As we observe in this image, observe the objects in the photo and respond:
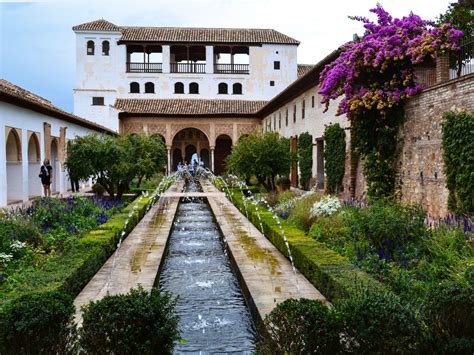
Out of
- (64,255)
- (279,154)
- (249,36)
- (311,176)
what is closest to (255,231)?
(64,255)

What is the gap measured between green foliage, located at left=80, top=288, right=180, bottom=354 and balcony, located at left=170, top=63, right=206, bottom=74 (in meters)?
39.2

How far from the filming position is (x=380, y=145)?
1345cm

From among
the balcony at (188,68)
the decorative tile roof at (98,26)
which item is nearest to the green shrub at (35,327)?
the decorative tile roof at (98,26)

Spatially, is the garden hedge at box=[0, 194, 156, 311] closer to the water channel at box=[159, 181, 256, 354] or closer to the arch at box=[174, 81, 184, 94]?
the water channel at box=[159, 181, 256, 354]

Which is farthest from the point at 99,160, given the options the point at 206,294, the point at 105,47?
the point at 105,47

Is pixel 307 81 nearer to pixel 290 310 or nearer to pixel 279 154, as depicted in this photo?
pixel 279 154

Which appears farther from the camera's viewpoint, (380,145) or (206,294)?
(380,145)

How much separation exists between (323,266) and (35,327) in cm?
Answer: 408

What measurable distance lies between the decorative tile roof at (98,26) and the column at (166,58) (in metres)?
3.74

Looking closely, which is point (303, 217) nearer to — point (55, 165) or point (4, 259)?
point (4, 259)

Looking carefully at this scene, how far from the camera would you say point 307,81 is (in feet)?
71.0

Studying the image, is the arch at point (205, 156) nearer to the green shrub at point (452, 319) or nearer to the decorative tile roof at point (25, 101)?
the decorative tile roof at point (25, 101)

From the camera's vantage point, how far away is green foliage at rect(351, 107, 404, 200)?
43.2 feet

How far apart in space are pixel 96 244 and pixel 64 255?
949 mm
